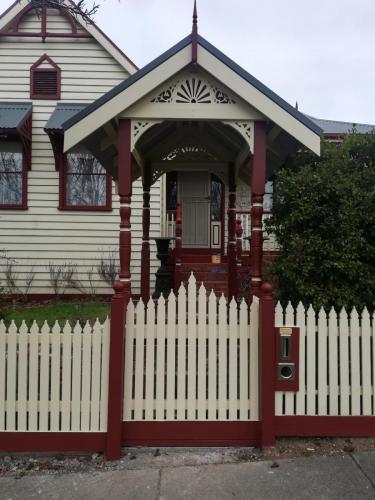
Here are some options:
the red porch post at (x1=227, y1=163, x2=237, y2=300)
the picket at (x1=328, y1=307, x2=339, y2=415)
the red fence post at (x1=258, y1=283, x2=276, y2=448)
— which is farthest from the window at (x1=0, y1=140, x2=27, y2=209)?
the picket at (x1=328, y1=307, x2=339, y2=415)

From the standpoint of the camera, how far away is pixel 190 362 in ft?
13.1

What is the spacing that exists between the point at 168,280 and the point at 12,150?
5.27m

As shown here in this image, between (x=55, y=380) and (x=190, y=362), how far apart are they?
125 cm

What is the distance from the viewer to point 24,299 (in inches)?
415

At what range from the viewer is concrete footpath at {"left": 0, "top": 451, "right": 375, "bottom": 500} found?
10.8 feet

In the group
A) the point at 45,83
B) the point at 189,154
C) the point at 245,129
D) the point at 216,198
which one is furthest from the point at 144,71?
the point at 216,198

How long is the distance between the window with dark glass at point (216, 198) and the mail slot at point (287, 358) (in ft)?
29.9

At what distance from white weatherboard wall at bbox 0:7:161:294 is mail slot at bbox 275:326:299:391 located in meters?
7.01

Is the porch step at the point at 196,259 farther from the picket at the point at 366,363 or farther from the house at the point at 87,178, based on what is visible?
the picket at the point at 366,363

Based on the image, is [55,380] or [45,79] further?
[45,79]

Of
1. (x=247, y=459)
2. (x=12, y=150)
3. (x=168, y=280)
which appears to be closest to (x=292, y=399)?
(x=247, y=459)

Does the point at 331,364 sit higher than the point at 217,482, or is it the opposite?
the point at 331,364

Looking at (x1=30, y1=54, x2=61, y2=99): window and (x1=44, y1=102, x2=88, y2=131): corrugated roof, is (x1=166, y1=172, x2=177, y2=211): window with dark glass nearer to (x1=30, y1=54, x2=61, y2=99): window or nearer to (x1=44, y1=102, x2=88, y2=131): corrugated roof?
(x1=44, y1=102, x2=88, y2=131): corrugated roof

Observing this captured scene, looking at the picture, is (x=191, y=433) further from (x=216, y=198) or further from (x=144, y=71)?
(x=216, y=198)
